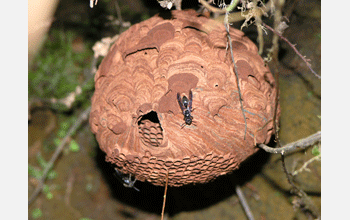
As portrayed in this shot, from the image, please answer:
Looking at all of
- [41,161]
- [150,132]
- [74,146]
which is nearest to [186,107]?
[150,132]

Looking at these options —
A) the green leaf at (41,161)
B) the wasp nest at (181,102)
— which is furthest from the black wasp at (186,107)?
the green leaf at (41,161)

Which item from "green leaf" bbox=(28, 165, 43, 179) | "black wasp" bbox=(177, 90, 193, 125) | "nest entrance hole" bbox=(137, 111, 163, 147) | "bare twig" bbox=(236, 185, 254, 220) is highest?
"black wasp" bbox=(177, 90, 193, 125)

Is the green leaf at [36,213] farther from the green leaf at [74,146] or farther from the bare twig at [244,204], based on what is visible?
the bare twig at [244,204]

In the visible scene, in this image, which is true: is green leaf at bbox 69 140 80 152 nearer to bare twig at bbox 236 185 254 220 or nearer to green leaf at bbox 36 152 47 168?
green leaf at bbox 36 152 47 168

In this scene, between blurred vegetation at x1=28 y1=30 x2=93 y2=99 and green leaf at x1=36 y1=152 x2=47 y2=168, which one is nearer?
green leaf at x1=36 y1=152 x2=47 y2=168

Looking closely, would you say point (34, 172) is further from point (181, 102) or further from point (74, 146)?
point (181, 102)

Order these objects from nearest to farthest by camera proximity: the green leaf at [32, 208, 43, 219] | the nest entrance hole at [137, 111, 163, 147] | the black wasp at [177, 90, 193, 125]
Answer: the black wasp at [177, 90, 193, 125] < the nest entrance hole at [137, 111, 163, 147] < the green leaf at [32, 208, 43, 219]

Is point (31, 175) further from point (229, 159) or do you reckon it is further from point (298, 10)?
point (298, 10)

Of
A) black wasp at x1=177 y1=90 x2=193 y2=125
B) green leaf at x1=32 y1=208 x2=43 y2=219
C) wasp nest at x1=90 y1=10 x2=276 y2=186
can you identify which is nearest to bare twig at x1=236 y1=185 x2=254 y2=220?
wasp nest at x1=90 y1=10 x2=276 y2=186

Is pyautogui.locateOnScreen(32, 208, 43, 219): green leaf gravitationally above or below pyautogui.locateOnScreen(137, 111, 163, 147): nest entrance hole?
below
